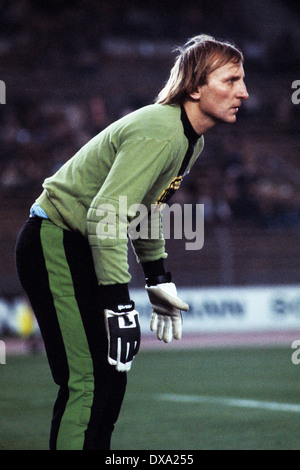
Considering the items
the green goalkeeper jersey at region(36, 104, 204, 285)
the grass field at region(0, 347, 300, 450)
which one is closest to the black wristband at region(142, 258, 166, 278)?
the green goalkeeper jersey at region(36, 104, 204, 285)

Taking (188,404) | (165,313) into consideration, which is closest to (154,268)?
(165,313)

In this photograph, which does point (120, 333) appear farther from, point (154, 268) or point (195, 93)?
point (195, 93)

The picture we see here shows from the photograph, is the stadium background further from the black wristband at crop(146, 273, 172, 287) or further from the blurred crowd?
the black wristband at crop(146, 273, 172, 287)

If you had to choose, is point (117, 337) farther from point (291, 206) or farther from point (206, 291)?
point (291, 206)

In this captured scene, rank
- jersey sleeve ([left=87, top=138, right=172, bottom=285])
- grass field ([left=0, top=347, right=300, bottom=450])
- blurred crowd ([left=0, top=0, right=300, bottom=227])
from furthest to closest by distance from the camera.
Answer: blurred crowd ([left=0, top=0, right=300, bottom=227]), grass field ([left=0, top=347, right=300, bottom=450]), jersey sleeve ([left=87, top=138, right=172, bottom=285])

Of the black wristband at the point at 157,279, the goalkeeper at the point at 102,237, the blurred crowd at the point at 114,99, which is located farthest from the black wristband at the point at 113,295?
the blurred crowd at the point at 114,99

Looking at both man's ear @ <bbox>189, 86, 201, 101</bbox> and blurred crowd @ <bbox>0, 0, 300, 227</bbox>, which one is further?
blurred crowd @ <bbox>0, 0, 300, 227</bbox>

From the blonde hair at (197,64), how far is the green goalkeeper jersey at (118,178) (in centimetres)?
7

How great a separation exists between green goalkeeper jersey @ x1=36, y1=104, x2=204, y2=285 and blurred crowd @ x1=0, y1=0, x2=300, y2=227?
1360 cm

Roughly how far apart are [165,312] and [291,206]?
48.0ft

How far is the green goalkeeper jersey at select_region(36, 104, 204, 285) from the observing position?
286 centimetres
